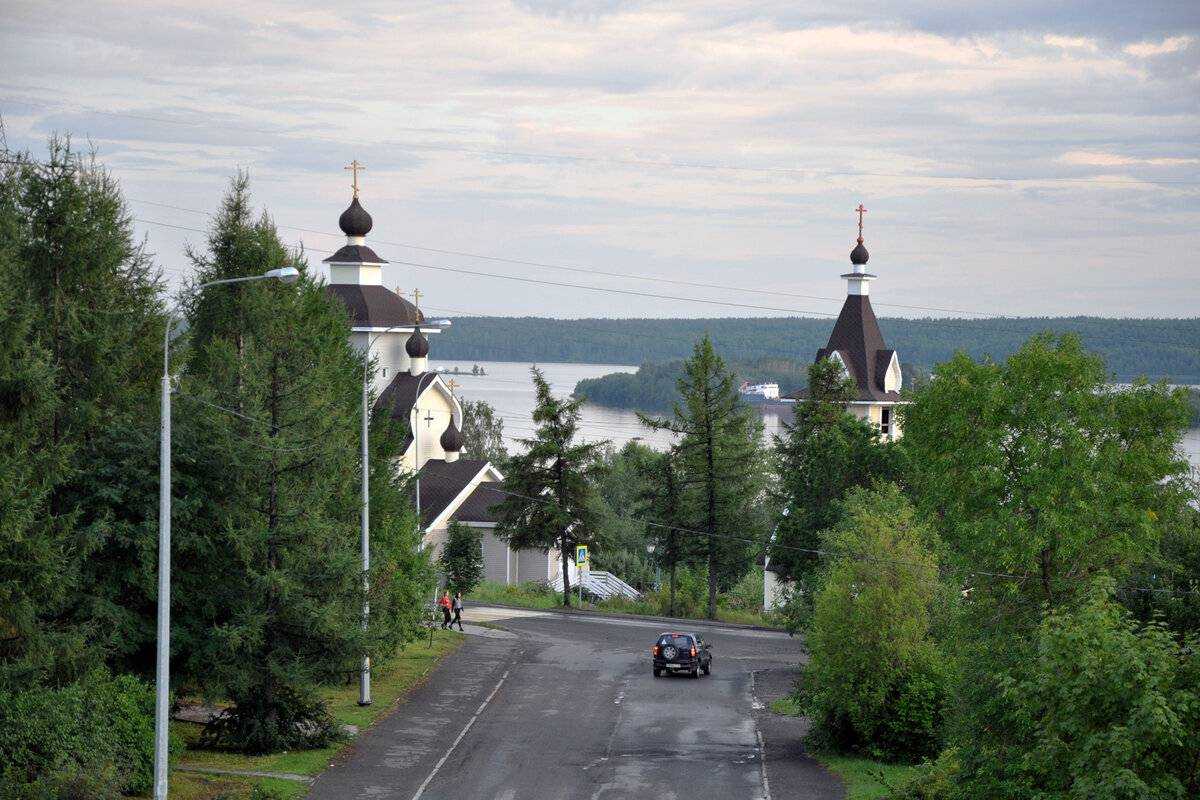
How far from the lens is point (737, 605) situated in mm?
60312

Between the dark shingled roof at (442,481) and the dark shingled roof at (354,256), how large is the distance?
9.96 meters

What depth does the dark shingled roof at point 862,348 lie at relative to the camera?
60.4 m

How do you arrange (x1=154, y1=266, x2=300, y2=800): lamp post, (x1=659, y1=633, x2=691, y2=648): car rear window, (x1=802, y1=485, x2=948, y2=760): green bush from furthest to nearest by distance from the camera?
(x1=659, y1=633, x2=691, y2=648): car rear window → (x1=802, y1=485, x2=948, y2=760): green bush → (x1=154, y1=266, x2=300, y2=800): lamp post

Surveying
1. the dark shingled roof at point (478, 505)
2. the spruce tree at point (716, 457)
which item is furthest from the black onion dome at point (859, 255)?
the dark shingled roof at point (478, 505)

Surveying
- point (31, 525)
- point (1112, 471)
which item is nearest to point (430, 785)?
point (31, 525)

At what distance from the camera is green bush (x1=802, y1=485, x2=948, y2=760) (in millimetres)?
27172

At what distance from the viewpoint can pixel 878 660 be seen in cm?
2745

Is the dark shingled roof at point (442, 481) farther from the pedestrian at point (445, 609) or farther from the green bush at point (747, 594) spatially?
the pedestrian at point (445, 609)

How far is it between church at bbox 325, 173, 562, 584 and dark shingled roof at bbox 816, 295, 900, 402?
15668 mm

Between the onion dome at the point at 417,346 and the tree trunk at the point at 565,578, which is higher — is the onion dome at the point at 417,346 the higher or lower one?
the higher one

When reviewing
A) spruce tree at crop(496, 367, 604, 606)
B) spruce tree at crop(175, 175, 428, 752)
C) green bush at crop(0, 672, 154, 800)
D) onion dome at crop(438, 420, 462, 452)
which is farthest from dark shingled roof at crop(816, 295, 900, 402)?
green bush at crop(0, 672, 154, 800)

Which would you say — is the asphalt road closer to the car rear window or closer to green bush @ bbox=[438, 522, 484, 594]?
the car rear window

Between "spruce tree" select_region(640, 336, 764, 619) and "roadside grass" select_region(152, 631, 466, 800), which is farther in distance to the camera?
"spruce tree" select_region(640, 336, 764, 619)

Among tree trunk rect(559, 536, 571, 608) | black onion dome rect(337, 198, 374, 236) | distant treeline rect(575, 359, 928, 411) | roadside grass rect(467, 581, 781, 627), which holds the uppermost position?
black onion dome rect(337, 198, 374, 236)
